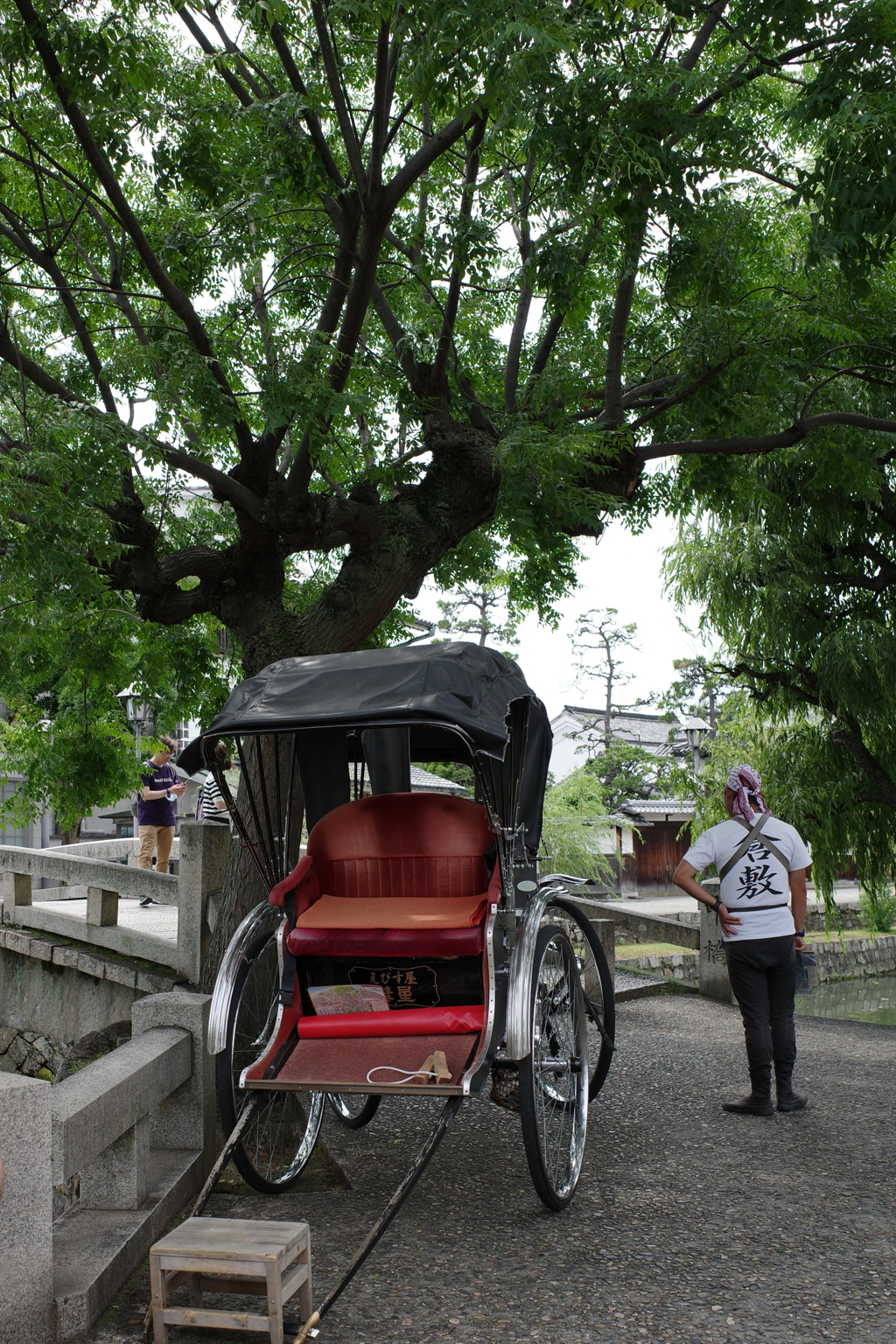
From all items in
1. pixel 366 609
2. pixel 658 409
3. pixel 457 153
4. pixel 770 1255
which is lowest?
pixel 770 1255

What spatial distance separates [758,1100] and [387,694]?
354 cm

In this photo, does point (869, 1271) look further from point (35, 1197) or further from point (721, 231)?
point (721, 231)

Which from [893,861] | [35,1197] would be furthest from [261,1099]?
[893,861]

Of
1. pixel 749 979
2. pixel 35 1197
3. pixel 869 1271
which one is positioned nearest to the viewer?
pixel 35 1197

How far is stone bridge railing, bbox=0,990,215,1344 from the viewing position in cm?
308

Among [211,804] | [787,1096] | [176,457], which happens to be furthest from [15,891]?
[787,1096]

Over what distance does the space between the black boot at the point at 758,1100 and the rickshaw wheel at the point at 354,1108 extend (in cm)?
212

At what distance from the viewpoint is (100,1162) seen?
4.03m

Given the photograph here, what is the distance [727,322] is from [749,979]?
396cm

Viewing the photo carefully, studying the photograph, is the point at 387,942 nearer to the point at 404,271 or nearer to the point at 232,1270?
the point at 232,1270

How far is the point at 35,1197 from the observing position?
3084 millimetres

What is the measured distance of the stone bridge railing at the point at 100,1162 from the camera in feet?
10.1

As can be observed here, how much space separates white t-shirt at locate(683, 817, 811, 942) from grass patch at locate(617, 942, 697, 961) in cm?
1024

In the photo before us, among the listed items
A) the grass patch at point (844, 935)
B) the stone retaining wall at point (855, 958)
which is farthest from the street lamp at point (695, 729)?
the stone retaining wall at point (855, 958)
